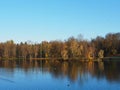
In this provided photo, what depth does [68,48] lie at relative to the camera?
97.4 m

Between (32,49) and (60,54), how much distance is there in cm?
1673

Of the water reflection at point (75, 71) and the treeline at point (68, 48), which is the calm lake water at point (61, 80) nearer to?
the water reflection at point (75, 71)

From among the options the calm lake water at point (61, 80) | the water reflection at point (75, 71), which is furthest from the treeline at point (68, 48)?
the calm lake water at point (61, 80)

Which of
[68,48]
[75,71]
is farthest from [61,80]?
[68,48]

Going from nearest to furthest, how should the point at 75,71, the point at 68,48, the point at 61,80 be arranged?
the point at 61,80 → the point at 75,71 → the point at 68,48

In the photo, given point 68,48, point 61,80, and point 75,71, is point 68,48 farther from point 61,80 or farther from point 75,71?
point 61,80

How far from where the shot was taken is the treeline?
94250mm

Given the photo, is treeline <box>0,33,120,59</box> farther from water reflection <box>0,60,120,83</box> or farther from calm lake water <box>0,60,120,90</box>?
calm lake water <box>0,60,120,90</box>

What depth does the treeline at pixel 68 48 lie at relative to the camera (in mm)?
94250

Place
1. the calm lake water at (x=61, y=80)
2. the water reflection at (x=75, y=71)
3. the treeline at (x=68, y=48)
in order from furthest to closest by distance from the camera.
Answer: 1. the treeline at (x=68, y=48)
2. the water reflection at (x=75, y=71)
3. the calm lake water at (x=61, y=80)

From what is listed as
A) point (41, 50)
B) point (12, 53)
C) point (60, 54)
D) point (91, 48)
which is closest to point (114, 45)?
point (91, 48)

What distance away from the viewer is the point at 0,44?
12100 centimetres

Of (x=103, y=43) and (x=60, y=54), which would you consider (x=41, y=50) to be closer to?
(x=60, y=54)

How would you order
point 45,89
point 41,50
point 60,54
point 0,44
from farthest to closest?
1. point 0,44
2. point 41,50
3. point 60,54
4. point 45,89
